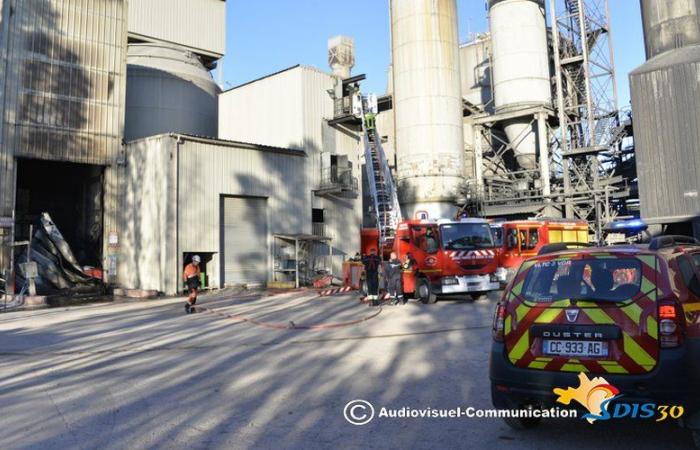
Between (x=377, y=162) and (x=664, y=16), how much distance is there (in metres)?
16.9

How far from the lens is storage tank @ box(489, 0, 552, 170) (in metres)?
34.6

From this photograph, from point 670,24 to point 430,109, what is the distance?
1306 centimetres

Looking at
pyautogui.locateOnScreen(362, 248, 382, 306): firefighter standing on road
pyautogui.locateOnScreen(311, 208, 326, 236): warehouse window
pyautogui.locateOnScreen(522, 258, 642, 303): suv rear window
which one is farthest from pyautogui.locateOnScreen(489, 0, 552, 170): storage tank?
pyautogui.locateOnScreen(522, 258, 642, 303): suv rear window

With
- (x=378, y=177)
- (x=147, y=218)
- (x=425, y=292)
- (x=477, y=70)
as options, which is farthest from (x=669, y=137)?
(x=147, y=218)

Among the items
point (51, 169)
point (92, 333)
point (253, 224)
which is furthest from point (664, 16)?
point (51, 169)

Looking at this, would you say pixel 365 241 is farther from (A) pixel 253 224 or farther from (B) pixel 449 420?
(B) pixel 449 420

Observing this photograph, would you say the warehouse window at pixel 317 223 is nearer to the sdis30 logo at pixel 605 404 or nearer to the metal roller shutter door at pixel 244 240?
the metal roller shutter door at pixel 244 240

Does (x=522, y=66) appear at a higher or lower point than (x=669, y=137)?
higher

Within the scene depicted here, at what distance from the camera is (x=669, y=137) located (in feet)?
84.0

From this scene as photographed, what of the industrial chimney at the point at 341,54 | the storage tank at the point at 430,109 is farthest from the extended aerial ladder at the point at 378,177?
the industrial chimney at the point at 341,54

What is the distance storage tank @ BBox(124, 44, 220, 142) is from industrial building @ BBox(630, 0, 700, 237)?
24001 millimetres

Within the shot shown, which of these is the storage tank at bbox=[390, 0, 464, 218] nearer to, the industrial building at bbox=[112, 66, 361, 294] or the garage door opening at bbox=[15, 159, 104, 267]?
the industrial building at bbox=[112, 66, 361, 294]

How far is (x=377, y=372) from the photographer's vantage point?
7.46 m

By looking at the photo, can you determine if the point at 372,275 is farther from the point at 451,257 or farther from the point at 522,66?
the point at 522,66
